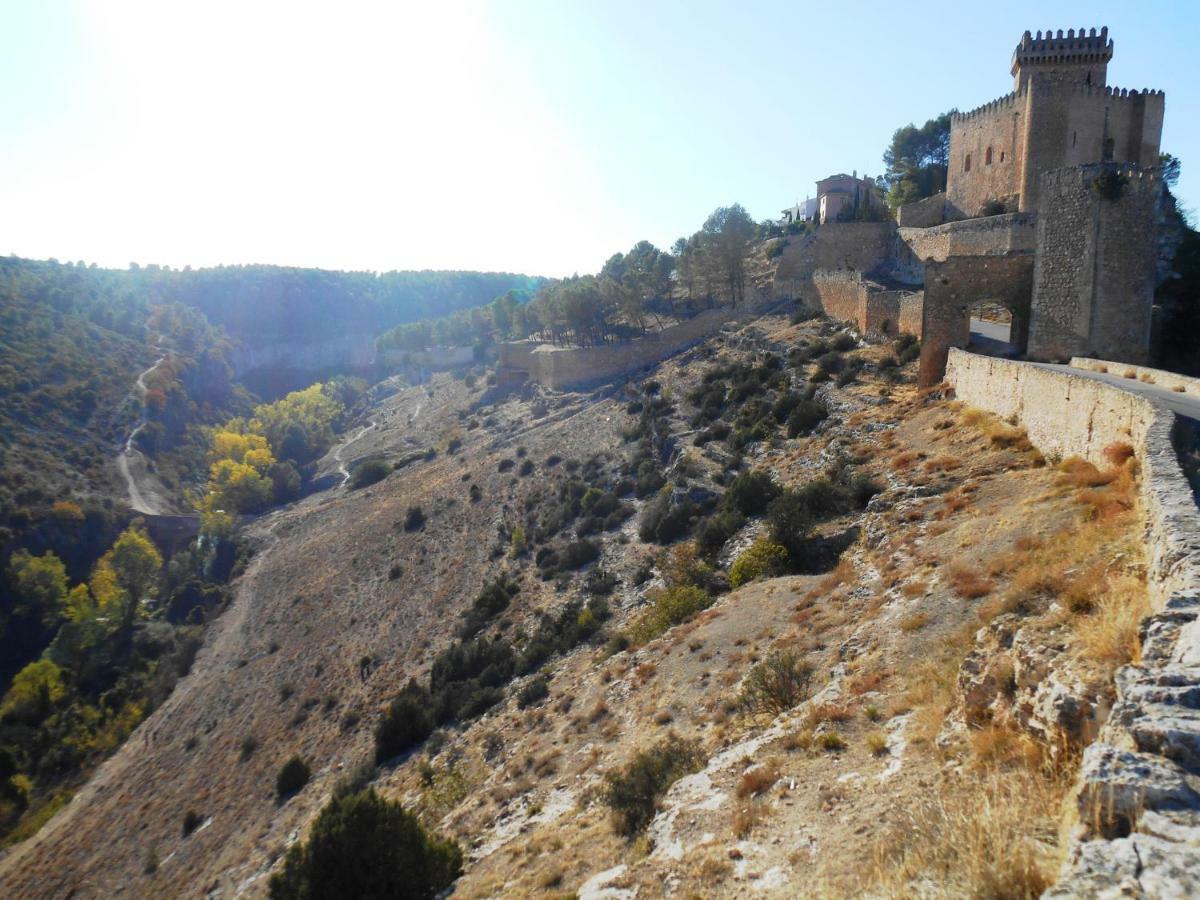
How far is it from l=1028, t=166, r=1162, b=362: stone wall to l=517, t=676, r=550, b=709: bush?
13230 millimetres

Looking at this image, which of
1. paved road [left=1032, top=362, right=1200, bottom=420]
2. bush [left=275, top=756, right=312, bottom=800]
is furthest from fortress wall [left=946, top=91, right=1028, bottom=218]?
bush [left=275, top=756, right=312, bottom=800]

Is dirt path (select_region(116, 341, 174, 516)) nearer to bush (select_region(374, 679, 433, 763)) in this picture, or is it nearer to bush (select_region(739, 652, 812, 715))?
bush (select_region(374, 679, 433, 763))

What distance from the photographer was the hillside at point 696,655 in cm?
546

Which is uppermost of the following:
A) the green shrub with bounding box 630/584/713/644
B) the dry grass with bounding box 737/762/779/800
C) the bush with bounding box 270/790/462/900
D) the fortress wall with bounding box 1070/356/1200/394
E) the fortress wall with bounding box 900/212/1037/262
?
the fortress wall with bounding box 900/212/1037/262

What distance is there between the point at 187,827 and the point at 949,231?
30.8 meters

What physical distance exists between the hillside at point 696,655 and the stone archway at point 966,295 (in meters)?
1.70

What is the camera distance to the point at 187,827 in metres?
19.4

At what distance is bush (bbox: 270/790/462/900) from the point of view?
9141 mm

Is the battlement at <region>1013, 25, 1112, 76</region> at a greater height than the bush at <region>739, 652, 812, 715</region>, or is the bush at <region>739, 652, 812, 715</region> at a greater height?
the battlement at <region>1013, 25, 1112, 76</region>

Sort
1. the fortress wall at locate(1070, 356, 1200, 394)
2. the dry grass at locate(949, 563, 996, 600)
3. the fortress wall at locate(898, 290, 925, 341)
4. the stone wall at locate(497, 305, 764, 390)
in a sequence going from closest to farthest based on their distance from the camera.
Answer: the dry grass at locate(949, 563, 996, 600) < the fortress wall at locate(1070, 356, 1200, 394) < the fortress wall at locate(898, 290, 925, 341) < the stone wall at locate(497, 305, 764, 390)

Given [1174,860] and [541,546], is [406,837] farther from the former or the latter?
[541,546]

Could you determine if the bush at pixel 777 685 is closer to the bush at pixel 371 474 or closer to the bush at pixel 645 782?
the bush at pixel 645 782

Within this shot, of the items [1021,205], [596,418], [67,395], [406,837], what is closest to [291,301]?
[67,395]

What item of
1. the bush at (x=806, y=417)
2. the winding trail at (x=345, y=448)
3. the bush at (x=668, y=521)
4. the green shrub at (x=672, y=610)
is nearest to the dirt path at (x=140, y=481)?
the winding trail at (x=345, y=448)
